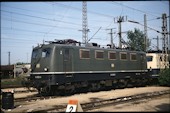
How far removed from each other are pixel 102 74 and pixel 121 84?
3.66m

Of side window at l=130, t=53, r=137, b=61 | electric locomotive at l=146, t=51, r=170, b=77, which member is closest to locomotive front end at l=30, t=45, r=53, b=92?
side window at l=130, t=53, r=137, b=61

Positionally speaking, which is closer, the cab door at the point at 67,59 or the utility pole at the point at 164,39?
the cab door at the point at 67,59

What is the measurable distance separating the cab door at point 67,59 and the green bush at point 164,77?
1063 cm

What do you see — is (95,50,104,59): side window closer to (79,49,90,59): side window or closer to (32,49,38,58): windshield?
(79,49,90,59): side window

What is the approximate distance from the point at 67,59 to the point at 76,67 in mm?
963

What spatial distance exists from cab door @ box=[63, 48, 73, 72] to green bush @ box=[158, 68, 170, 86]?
1063cm

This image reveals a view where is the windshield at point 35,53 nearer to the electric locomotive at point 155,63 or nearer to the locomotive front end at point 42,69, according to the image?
the locomotive front end at point 42,69

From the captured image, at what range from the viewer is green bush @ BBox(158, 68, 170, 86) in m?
25.1

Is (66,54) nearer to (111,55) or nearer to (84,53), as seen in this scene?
(84,53)

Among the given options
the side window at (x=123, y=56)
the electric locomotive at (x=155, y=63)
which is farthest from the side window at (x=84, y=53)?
the electric locomotive at (x=155, y=63)

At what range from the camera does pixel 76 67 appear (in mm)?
19031

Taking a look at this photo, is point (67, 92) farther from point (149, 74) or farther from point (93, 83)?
point (149, 74)

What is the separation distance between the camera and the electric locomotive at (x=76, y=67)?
1778 cm

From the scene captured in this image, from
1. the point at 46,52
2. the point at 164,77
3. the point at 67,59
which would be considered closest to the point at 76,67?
the point at 67,59
